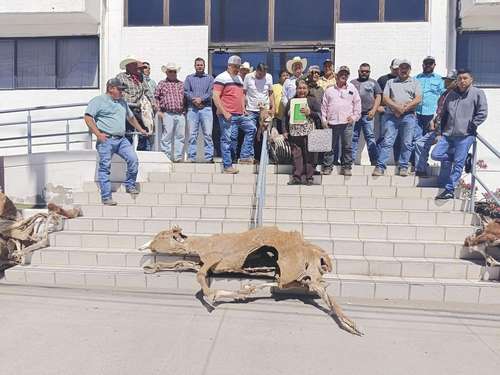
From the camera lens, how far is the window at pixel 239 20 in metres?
9.30

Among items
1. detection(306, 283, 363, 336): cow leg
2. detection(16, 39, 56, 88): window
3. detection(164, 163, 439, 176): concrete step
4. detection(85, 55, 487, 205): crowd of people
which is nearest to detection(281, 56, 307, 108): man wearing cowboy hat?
Answer: detection(85, 55, 487, 205): crowd of people

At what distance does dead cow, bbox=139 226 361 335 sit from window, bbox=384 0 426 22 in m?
6.18

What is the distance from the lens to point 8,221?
5914 millimetres

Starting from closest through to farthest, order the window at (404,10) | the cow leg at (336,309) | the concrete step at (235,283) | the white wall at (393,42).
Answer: the cow leg at (336,309) → the concrete step at (235,283) → the white wall at (393,42) → the window at (404,10)

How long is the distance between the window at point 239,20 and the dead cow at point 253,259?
561cm

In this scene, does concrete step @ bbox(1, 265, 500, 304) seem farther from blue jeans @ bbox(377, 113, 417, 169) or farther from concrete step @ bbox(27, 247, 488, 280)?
blue jeans @ bbox(377, 113, 417, 169)

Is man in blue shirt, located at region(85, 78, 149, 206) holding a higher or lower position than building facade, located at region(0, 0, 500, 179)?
lower

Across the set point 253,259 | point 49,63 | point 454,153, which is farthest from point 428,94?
point 49,63

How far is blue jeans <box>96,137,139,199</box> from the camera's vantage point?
6.14m

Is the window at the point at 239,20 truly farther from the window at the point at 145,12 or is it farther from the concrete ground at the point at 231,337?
the concrete ground at the point at 231,337

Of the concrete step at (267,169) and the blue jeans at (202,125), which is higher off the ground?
the blue jeans at (202,125)

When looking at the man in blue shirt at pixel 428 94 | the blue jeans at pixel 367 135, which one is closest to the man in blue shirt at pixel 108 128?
the blue jeans at pixel 367 135

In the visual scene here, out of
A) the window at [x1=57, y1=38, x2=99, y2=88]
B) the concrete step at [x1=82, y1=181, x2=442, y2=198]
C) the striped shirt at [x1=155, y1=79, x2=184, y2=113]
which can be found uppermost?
the window at [x1=57, y1=38, x2=99, y2=88]

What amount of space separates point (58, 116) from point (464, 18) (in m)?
8.62
